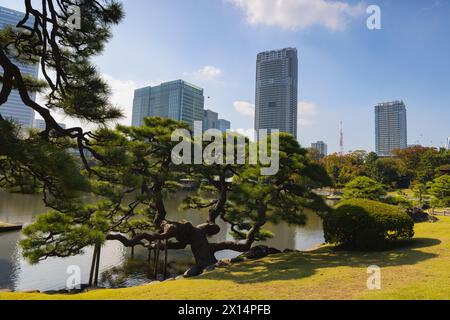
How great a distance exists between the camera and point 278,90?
107 metres

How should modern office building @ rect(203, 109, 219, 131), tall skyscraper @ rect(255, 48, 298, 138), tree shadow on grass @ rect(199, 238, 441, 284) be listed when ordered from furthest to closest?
modern office building @ rect(203, 109, 219, 131) → tall skyscraper @ rect(255, 48, 298, 138) → tree shadow on grass @ rect(199, 238, 441, 284)

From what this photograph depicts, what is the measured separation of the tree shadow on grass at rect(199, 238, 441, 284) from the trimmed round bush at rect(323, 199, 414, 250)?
378mm

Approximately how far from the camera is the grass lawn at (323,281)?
4.96 metres

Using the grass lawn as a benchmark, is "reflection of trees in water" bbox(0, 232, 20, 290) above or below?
below

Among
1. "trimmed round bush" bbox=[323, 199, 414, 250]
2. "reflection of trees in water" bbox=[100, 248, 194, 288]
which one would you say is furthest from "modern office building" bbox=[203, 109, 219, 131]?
"trimmed round bush" bbox=[323, 199, 414, 250]

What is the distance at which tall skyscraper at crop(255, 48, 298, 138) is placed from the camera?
106 metres

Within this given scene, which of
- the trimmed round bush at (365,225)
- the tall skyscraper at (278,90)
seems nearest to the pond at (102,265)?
the trimmed round bush at (365,225)

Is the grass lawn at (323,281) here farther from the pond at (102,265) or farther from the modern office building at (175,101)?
the modern office building at (175,101)

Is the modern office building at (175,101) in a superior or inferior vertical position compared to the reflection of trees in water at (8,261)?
superior

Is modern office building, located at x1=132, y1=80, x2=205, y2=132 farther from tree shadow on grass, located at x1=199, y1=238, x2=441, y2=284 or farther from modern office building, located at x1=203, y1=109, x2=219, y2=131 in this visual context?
tree shadow on grass, located at x1=199, y1=238, x2=441, y2=284

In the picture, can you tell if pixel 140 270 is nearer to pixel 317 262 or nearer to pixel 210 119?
pixel 317 262

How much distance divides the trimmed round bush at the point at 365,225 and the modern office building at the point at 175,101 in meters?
79.2

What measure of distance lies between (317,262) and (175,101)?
87671mm
